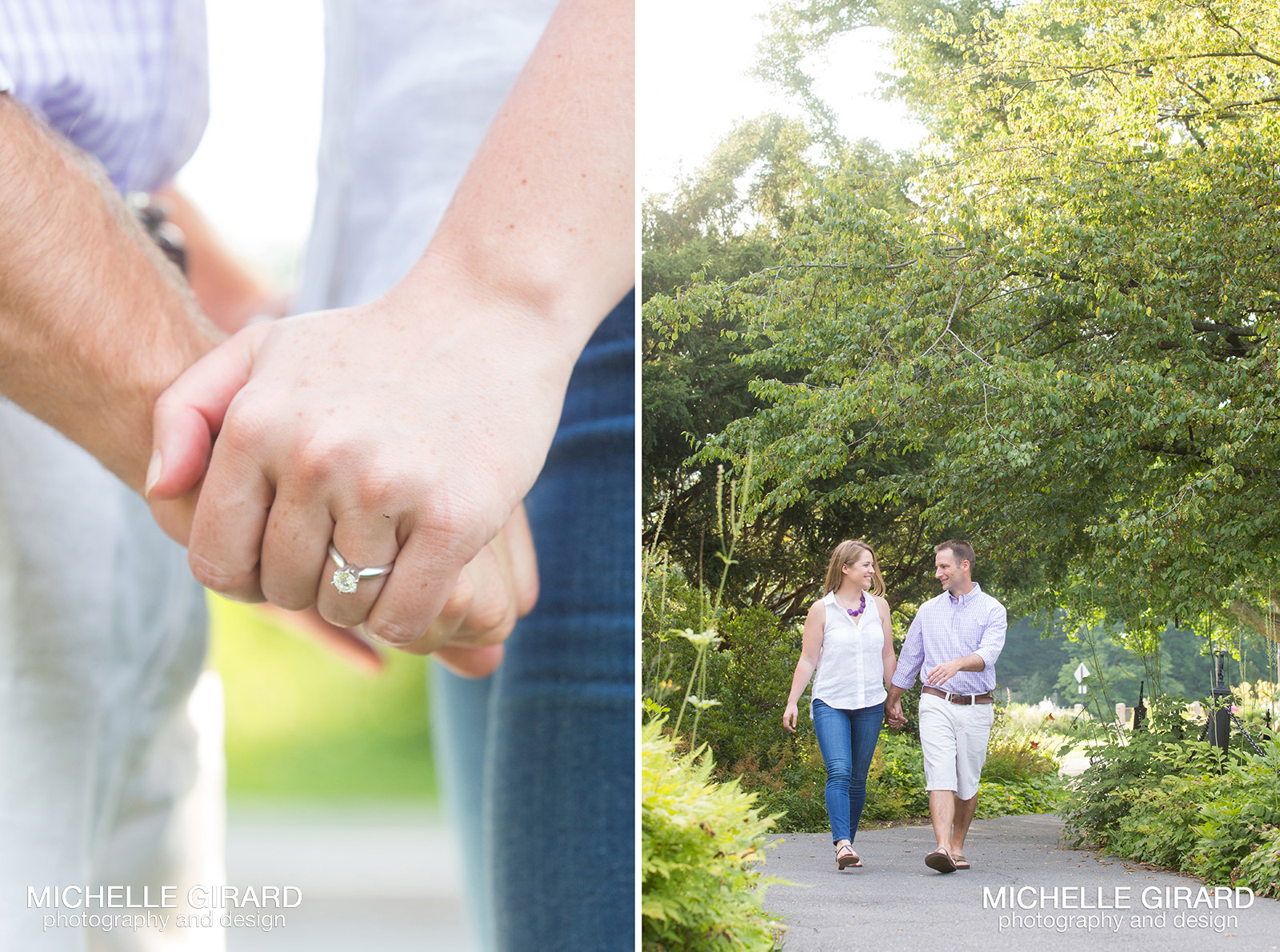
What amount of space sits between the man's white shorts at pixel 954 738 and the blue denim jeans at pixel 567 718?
177 cm

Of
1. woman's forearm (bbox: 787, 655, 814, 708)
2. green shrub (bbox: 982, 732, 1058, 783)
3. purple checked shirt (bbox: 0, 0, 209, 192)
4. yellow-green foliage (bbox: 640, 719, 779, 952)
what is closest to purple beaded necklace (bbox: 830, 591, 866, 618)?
woman's forearm (bbox: 787, 655, 814, 708)

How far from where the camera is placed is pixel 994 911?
284 cm

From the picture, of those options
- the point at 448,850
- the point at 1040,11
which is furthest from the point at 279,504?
the point at 1040,11

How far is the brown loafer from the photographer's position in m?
3.20

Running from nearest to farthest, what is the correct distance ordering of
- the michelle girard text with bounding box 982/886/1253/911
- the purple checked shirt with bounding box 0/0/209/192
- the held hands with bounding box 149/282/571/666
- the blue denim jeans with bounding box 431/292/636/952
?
the held hands with bounding box 149/282/571/666, the purple checked shirt with bounding box 0/0/209/192, the blue denim jeans with bounding box 431/292/636/952, the michelle girard text with bounding box 982/886/1253/911

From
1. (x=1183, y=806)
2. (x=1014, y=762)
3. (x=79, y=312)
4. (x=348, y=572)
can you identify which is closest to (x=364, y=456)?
(x=348, y=572)

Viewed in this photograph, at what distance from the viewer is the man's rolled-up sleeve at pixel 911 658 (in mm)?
3404

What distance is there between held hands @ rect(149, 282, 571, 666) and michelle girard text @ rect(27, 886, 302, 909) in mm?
773

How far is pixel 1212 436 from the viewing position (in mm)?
4195

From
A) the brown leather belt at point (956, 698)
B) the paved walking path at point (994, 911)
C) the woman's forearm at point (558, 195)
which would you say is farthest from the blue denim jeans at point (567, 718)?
the brown leather belt at point (956, 698)

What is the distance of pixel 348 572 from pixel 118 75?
3.21 ft

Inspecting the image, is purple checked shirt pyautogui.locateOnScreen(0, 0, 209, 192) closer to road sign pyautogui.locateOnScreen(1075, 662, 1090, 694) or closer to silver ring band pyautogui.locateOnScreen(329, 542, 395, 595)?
silver ring band pyautogui.locateOnScreen(329, 542, 395, 595)

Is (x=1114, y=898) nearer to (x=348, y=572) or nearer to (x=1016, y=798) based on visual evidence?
(x=1016, y=798)

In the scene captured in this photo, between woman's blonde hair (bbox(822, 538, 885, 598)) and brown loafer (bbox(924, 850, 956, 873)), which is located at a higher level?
woman's blonde hair (bbox(822, 538, 885, 598))
